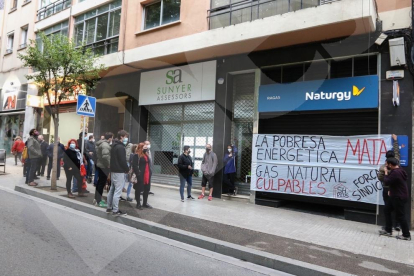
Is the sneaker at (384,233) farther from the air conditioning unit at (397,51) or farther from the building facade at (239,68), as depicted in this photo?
the air conditioning unit at (397,51)

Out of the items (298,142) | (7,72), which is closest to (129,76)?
(298,142)

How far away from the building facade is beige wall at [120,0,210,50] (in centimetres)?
4

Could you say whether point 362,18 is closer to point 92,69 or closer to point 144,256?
point 144,256

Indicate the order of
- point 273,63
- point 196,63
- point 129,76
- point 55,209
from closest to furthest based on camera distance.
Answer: point 55,209 < point 273,63 < point 196,63 < point 129,76

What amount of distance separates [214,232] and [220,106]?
17.6 feet

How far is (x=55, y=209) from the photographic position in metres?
7.36

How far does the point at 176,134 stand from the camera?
473 inches

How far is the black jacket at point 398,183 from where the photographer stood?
19.9ft

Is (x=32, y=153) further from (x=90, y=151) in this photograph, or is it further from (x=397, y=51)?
(x=397, y=51)

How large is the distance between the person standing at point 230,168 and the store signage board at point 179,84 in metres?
2.02

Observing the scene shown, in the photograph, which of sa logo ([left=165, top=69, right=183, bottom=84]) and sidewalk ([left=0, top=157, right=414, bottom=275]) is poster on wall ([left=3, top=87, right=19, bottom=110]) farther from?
sidewalk ([left=0, top=157, right=414, bottom=275])

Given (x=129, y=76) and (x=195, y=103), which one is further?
(x=129, y=76)

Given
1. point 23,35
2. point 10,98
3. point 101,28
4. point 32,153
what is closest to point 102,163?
point 32,153

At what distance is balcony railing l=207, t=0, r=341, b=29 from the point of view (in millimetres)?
8812
